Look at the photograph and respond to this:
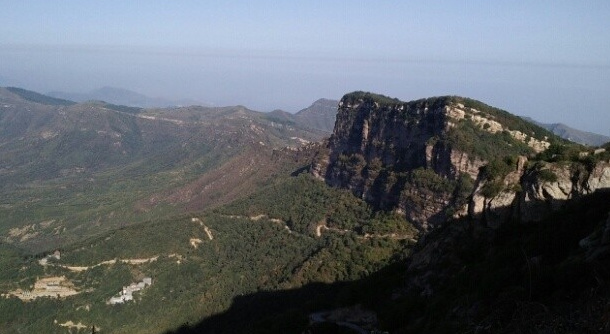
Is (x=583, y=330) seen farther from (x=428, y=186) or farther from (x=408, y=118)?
(x=408, y=118)

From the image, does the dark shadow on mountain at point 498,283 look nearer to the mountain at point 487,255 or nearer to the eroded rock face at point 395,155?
the mountain at point 487,255

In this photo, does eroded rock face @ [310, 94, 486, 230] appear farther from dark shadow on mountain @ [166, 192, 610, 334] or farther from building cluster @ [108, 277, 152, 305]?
Answer: building cluster @ [108, 277, 152, 305]

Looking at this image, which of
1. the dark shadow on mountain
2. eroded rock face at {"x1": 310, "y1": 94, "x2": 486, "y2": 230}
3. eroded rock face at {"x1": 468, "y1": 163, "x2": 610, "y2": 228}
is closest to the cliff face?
eroded rock face at {"x1": 310, "y1": 94, "x2": 486, "y2": 230}

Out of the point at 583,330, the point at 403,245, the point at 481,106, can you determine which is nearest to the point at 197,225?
the point at 403,245

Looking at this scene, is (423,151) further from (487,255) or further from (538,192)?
(487,255)

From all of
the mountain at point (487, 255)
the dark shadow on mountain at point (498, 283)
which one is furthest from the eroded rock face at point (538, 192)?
the dark shadow on mountain at point (498, 283)

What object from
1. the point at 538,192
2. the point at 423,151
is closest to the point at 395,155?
the point at 423,151
